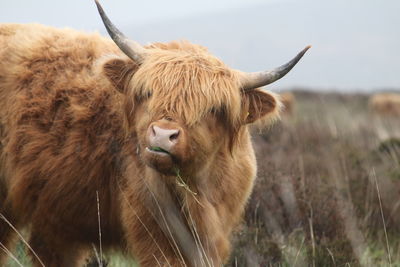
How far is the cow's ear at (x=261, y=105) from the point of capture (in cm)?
403

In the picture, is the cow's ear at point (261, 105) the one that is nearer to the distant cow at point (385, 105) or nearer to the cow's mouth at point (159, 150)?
the cow's mouth at point (159, 150)

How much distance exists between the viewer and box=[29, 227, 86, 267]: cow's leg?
15.1 ft

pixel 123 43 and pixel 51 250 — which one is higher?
pixel 123 43

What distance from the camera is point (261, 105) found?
13.2 feet

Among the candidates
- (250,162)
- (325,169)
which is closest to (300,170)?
(325,169)

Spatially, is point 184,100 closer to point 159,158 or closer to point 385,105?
point 159,158

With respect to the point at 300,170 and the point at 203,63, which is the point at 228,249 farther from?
the point at 300,170

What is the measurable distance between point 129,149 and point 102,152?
0.73 feet

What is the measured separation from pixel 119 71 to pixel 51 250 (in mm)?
1620

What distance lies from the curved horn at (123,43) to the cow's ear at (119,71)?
0.29 ft

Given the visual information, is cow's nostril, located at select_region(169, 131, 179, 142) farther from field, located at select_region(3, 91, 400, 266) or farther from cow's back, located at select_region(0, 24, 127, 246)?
field, located at select_region(3, 91, 400, 266)

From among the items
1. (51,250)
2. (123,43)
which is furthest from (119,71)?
(51,250)

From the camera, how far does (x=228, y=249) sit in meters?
4.23

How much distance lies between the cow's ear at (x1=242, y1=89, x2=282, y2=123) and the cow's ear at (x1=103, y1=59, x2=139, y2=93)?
0.81m
